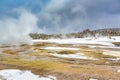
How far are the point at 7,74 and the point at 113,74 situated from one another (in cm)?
1742

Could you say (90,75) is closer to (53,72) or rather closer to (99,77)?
(99,77)

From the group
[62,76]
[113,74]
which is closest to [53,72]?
[62,76]

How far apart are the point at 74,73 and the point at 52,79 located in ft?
15.9

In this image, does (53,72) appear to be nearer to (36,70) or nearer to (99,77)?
(36,70)

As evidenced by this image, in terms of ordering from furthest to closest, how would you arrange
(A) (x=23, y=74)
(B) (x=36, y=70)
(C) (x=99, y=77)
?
1. (B) (x=36, y=70)
2. (A) (x=23, y=74)
3. (C) (x=99, y=77)

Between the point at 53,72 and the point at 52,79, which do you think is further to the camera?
the point at 53,72

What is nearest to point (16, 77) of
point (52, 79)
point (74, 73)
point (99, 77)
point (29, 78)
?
point (29, 78)

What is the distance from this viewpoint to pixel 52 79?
44.5 m

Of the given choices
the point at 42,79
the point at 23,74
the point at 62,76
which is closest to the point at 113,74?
the point at 62,76

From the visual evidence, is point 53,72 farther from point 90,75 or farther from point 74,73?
point 90,75

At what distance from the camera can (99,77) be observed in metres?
43.9

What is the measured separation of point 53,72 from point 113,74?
10.2 m

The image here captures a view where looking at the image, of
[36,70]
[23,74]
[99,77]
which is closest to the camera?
[99,77]

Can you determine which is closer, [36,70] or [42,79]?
[42,79]
